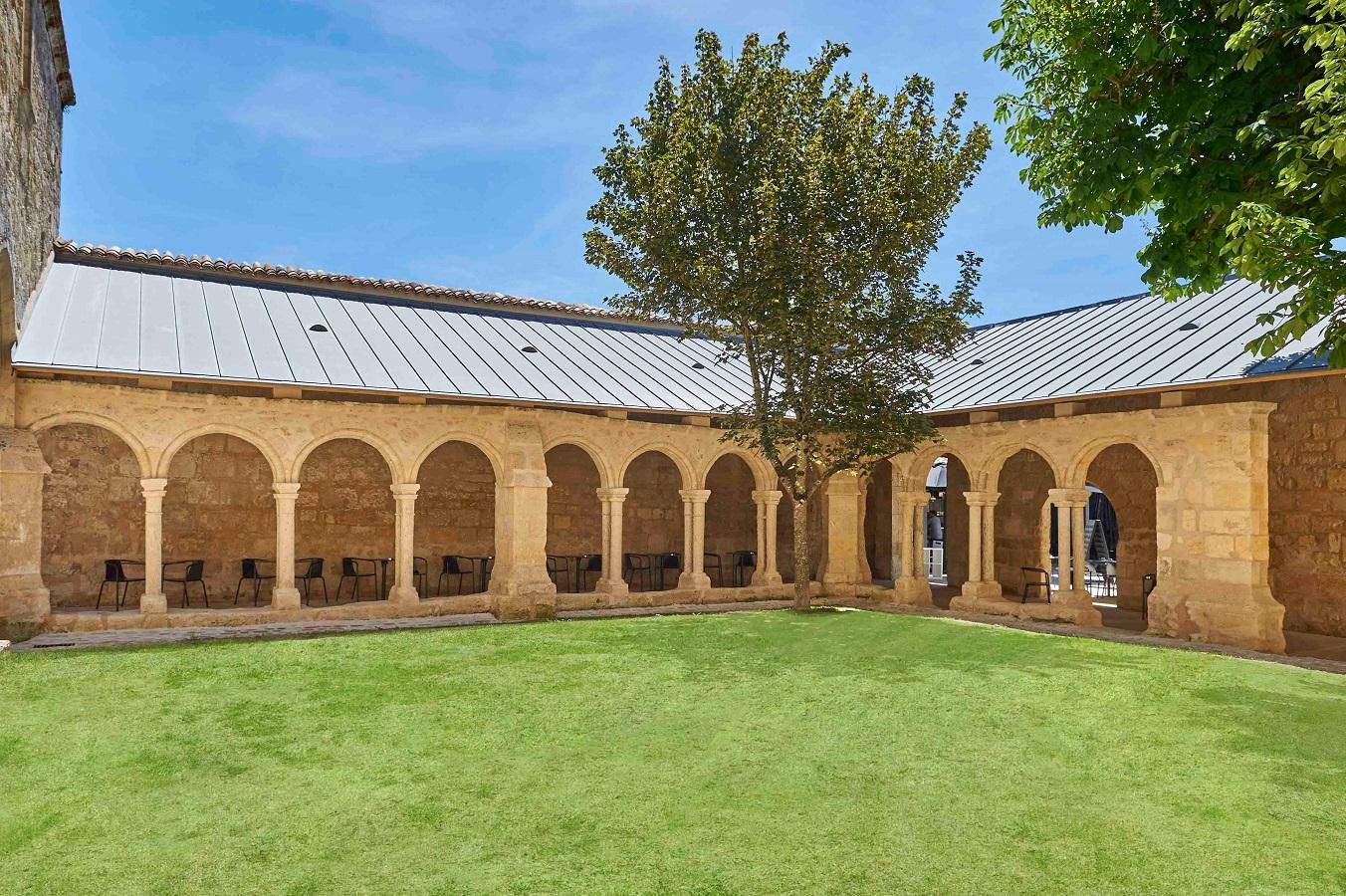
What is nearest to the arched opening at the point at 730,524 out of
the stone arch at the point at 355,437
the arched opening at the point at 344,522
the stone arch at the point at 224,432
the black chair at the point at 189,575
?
the arched opening at the point at 344,522

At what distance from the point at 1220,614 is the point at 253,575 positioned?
12.1m

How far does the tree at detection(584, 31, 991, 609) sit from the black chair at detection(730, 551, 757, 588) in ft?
16.6

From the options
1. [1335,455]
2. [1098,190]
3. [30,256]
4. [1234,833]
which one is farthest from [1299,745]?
[30,256]

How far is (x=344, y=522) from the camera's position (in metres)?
13.4

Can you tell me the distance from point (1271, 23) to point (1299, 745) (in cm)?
455

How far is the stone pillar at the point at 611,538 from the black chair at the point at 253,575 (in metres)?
4.69

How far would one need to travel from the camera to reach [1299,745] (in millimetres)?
5793

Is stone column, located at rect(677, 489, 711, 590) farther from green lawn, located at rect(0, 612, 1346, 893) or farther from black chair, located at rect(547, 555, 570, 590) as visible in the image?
green lawn, located at rect(0, 612, 1346, 893)

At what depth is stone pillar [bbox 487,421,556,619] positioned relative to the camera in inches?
448

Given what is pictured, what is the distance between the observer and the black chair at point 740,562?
1594cm

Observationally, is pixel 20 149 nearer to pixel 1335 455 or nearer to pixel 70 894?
pixel 70 894

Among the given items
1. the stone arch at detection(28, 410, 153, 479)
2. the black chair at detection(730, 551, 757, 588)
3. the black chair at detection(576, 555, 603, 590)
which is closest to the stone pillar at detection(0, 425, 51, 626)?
the stone arch at detection(28, 410, 153, 479)

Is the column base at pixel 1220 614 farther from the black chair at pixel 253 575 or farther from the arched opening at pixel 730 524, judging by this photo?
the black chair at pixel 253 575

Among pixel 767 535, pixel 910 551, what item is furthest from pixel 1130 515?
pixel 767 535
